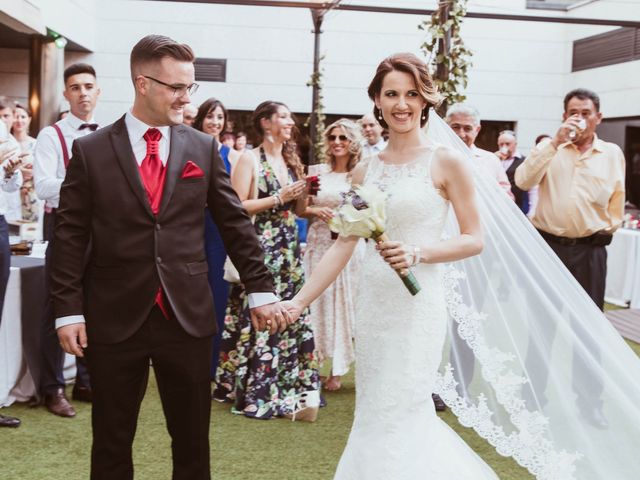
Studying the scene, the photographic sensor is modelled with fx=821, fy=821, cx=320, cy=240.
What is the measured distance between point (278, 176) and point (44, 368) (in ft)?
5.86

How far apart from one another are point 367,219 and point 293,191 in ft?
7.15

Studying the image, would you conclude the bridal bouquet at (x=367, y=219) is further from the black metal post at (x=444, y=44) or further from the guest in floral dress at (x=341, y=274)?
the guest in floral dress at (x=341, y=274)

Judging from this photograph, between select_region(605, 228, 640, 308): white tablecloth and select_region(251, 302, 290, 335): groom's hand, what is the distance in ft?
24.7

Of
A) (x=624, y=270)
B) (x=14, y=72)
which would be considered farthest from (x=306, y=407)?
(x=14, y=72)

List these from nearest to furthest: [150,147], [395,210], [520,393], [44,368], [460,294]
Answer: [150,147] < [395,210] < [520,393] < [460,294] < [44,368]

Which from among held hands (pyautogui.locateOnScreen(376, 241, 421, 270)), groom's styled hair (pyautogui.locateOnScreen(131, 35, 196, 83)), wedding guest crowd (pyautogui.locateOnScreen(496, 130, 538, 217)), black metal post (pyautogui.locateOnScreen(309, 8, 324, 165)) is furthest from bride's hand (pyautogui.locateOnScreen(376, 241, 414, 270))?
black metal post (pyautogui.locateOnScreen(309, 8, 324, 165))

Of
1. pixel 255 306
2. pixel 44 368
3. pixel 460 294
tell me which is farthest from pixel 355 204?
pixel 44 368

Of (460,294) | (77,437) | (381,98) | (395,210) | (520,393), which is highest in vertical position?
(381,98)

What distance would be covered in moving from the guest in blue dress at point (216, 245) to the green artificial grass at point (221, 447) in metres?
0.70

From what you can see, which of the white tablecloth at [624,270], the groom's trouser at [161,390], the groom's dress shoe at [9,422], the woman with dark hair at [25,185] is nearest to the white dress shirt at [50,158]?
the groom's dress shoe at [9,422]

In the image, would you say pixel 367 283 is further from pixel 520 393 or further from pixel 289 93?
pixel 289 93

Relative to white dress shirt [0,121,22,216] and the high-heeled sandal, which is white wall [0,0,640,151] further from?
the high-heeled sandal

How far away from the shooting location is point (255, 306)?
2.80 m

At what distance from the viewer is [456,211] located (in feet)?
9.78
